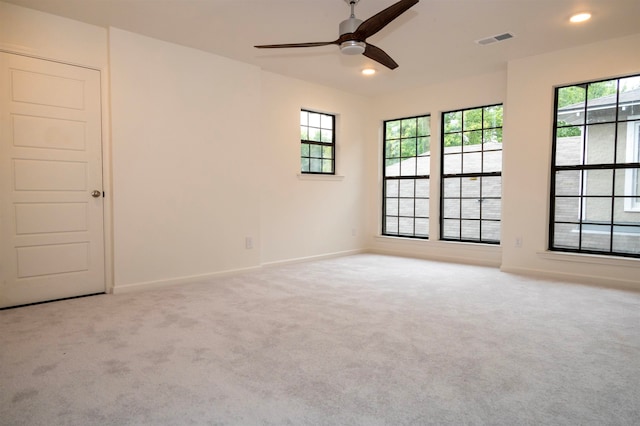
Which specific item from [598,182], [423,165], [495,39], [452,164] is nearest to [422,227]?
[423,165]

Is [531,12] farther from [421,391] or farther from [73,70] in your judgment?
[73,70]

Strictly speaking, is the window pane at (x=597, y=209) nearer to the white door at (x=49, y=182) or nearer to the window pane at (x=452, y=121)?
the window pane at (x=452, y=121)

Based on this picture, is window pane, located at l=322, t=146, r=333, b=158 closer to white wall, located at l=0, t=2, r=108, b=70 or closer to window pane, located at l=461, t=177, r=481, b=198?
A: window pane, located at l=461, t=177, r=481, b=198

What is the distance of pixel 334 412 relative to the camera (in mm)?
1737

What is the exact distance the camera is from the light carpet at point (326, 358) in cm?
175

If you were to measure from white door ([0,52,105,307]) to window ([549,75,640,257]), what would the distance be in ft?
16.9

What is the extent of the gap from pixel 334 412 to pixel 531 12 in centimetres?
372

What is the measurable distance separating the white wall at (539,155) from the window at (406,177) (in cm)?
136

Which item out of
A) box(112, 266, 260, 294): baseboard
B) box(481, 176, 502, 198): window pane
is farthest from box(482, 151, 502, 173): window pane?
box(112, 266, 260, 294): baseboard

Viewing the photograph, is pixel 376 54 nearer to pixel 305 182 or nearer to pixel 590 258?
pixel 305 182

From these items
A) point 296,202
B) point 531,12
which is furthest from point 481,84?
point 296,202

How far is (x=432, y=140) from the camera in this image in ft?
19.1

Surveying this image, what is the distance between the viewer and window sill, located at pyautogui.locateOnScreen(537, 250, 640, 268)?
4062 millimetres

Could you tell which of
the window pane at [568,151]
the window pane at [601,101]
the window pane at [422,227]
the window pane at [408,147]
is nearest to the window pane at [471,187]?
the window pane at [422,227]
